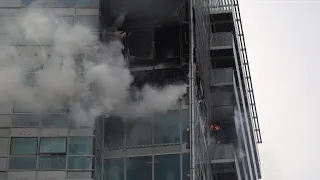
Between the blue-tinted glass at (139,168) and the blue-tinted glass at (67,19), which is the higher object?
the blue-tinted glass at (67,19)

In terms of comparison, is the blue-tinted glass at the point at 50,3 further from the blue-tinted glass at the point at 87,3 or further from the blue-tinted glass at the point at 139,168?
the blue-tinted glass at the point at 139,168

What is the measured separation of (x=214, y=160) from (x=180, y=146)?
1385 centimetres

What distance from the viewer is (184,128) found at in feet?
105

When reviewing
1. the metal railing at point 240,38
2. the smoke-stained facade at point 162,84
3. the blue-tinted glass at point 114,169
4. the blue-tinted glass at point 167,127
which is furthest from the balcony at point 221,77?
the blue-tinted glass at point 114,169

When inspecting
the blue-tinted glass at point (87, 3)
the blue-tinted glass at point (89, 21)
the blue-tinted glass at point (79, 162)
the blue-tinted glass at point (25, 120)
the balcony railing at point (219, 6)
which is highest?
the balcony railing at point (219, 6)

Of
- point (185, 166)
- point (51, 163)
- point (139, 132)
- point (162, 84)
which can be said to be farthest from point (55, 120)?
point (185, 166)

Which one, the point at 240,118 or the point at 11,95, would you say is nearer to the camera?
the point at 11,95

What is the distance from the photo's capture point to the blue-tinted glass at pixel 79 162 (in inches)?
1179

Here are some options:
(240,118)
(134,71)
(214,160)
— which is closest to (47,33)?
(134,71)

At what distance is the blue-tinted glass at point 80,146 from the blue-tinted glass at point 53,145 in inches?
11.5

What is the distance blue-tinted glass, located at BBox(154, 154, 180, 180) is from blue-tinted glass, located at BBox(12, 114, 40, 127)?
524cm

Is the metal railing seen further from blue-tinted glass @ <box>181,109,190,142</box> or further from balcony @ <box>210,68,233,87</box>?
blue-tinted glass @ <box>181,109,190,142</box>

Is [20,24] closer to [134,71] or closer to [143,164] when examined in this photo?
[134,71]

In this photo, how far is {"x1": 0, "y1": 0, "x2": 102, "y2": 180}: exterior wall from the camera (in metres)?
29.8
